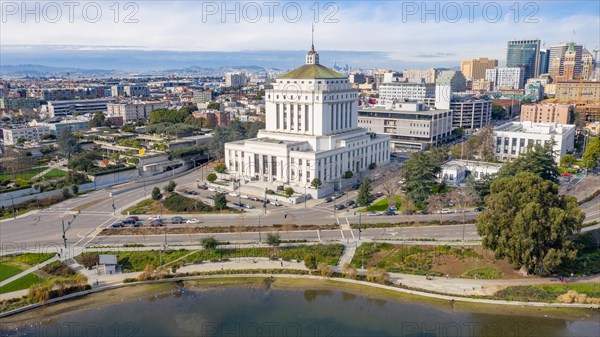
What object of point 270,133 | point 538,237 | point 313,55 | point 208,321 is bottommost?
point 208,321

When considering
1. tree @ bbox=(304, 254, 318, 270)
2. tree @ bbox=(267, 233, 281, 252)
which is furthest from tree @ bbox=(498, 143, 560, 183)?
tree @ bbox=(267, 233, 281, 252)

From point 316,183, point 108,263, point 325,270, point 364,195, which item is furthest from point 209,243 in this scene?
point 316,183

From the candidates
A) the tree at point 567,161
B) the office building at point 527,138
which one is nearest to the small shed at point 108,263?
the office building at point 527,138

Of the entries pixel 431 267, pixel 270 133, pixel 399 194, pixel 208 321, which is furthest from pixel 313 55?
pixel 208 321

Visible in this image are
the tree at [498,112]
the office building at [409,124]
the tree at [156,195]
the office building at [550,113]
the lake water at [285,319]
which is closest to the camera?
the lake water at [285,319]

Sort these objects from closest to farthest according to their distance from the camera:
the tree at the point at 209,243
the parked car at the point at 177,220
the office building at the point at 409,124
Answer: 1. the tree at the point at 209,243
2. the parked car at the point at 177,220
3. the office building at the point at 409,124

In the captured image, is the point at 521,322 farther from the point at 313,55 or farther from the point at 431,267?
the point at 313,55

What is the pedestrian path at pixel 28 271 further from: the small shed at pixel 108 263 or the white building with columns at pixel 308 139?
the white building with columns at pixel 308 139
